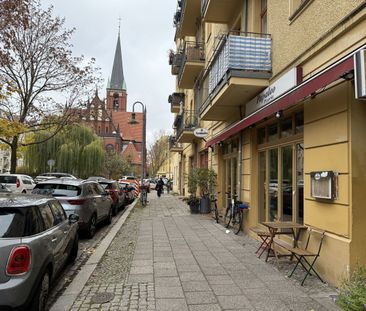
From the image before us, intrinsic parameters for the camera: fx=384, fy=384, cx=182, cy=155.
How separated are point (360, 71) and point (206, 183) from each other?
1127 centimetres

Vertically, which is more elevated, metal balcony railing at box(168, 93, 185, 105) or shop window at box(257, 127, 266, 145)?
metal balcony railing at box(168, 93, 185, 105)

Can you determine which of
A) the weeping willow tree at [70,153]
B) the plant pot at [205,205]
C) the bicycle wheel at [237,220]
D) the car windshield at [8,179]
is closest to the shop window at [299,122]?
the bicycle wheel at [237,220]

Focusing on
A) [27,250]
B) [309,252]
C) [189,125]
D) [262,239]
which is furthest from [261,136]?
[189,125]

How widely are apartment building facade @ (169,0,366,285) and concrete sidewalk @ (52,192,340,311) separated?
2.80ft

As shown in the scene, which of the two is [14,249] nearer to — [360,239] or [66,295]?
[66,295]

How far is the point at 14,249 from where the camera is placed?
4145 millimetres

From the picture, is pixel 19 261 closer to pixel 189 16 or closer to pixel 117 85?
pixel 189 16

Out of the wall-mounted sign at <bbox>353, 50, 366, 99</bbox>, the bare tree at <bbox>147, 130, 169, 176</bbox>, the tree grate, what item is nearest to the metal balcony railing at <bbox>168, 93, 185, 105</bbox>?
the tree grate

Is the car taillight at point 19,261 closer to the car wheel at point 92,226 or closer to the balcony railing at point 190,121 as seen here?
the car wheel at point 92,226

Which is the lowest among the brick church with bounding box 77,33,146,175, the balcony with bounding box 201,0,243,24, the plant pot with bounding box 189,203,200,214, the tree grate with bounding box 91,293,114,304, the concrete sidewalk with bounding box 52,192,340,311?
the tree grate with bounding box 91,293,114,304

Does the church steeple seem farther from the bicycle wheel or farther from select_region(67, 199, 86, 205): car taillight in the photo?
select_region(67, 199, 86, 205): car taillight

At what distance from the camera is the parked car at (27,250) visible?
13.3 ft

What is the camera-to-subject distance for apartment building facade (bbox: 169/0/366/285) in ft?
17.8

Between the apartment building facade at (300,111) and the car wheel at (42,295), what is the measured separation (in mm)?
4034
